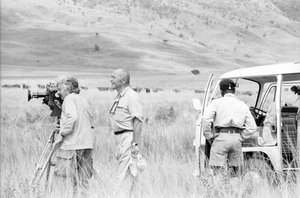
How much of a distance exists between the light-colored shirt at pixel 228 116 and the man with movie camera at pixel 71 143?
1.46m

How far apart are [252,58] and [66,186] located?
68090mm

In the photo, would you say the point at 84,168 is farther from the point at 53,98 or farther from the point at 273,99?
the point at 273,99

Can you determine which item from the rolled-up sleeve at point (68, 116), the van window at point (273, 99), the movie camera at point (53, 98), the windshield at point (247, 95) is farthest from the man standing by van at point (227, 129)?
the windshield at point (247, 95)

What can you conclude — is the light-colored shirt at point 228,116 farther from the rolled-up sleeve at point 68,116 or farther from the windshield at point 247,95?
the windshield at point 247,95

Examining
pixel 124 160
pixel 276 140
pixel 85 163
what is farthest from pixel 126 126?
pixel 276 140

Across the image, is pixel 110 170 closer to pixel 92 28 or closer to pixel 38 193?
pixel 38 193

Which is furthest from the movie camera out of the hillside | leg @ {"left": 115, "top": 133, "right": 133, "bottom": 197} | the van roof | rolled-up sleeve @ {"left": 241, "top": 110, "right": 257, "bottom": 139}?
the hillside

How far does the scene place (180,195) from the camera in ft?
22.9

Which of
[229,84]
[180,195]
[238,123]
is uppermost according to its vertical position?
[229,84]

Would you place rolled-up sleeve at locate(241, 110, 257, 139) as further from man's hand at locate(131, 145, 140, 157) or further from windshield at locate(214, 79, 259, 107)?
windshield at locate(214, 79, 259, 107)

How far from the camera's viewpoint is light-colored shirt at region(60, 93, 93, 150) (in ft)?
24.0

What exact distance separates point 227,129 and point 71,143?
1895mm

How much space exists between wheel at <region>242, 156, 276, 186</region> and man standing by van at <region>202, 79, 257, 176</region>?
0.83ft

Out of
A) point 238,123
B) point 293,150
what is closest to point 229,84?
point 238,123
